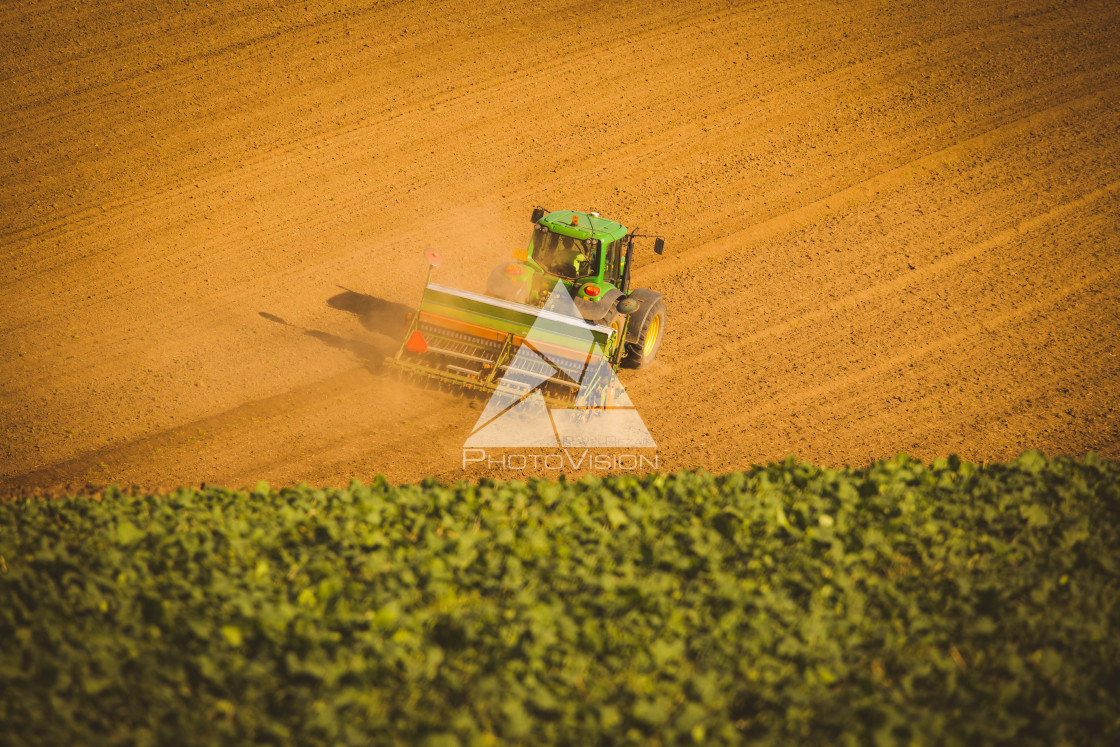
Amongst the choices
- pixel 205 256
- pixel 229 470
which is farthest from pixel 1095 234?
pixel 205 256

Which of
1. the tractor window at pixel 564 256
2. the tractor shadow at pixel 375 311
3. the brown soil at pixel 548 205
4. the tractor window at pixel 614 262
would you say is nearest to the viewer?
the brown soil at pixel 548 205

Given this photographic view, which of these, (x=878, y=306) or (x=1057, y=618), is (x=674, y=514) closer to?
(x=1057, y=618)

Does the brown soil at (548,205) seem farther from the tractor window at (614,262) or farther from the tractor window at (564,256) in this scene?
the tractor window at (564,256)

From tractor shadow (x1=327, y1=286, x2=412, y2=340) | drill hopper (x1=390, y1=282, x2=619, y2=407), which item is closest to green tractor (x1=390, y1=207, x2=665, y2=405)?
drill hopper (x1=390, y1=282, x2=619, y2=407)

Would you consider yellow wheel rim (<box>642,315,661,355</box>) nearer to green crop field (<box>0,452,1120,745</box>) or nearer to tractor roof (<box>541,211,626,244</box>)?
tractor roof (<box>541,211,626,244</box>)

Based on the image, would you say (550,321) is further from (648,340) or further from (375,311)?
(375,311)

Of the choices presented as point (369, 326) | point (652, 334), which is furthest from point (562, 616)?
point (369, 326)

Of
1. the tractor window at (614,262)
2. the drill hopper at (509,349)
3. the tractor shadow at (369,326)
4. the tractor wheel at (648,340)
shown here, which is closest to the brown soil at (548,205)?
the tractor shadow at (369,326)
